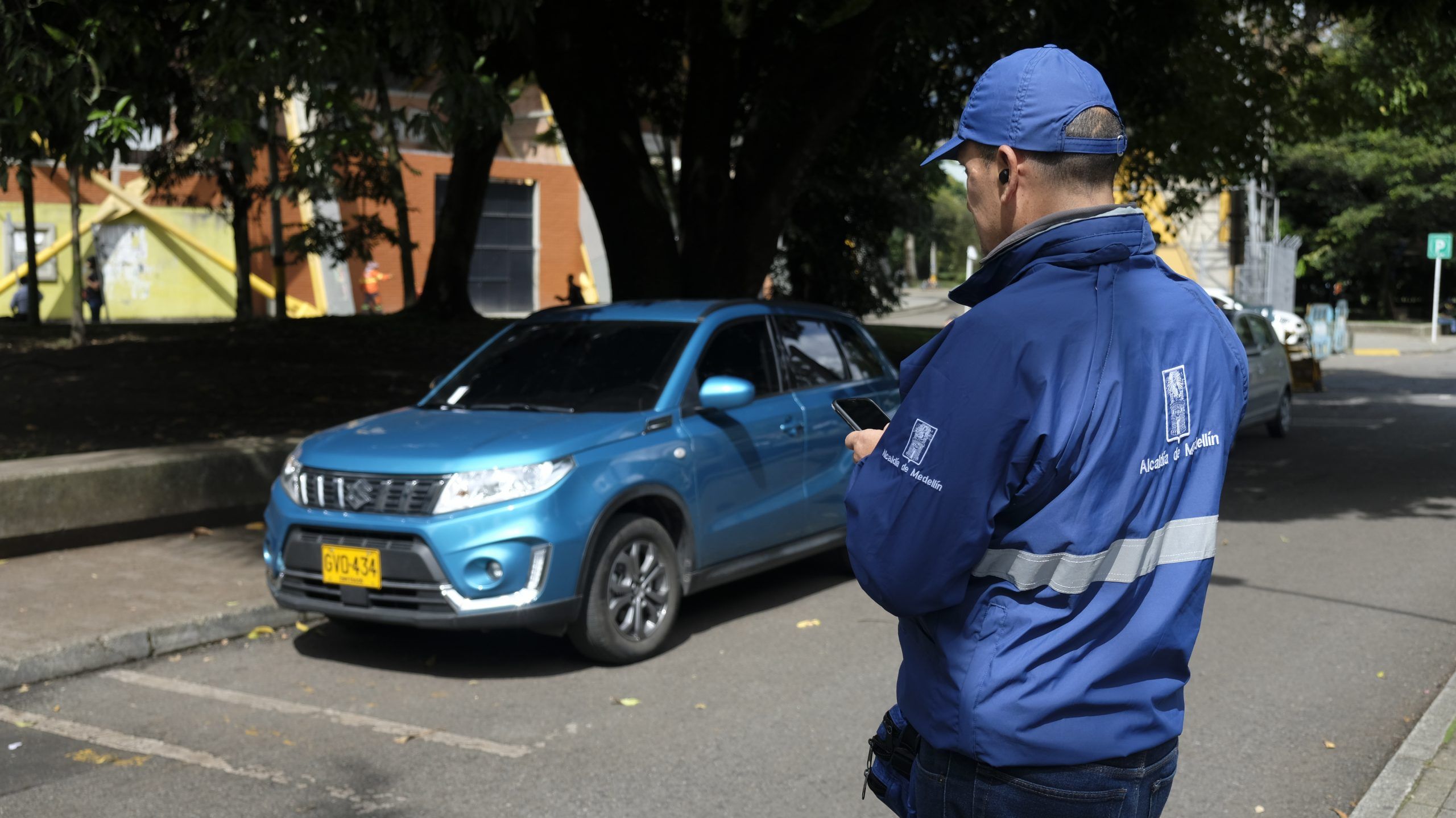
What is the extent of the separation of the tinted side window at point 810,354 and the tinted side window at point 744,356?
15 centimetres

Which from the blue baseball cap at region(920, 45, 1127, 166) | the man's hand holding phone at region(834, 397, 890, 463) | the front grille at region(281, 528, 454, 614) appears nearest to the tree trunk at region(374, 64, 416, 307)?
the front grille at region(281, 528, 454, 614)

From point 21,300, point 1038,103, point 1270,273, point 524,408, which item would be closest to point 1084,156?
point 1038,103

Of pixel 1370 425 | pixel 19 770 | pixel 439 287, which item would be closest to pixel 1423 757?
pixel 19 770

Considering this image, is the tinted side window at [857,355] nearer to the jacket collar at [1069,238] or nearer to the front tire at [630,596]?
the front tire at [630,596]

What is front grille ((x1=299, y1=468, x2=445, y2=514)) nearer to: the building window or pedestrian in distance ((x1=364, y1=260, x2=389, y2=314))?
pedestrian in distance ((x1=364, y1=260, x2=389, y2=314))

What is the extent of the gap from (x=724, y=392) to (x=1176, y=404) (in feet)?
16.0

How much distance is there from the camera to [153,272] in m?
38.5

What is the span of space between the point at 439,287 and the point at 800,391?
13.8m

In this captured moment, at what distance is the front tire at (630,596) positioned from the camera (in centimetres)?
639

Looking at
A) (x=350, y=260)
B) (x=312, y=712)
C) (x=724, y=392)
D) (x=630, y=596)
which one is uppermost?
(x=350, y=260)

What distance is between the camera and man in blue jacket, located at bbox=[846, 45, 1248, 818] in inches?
76.0

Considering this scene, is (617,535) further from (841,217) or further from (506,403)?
(841,217)

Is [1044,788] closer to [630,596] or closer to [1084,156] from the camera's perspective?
[1084,156]

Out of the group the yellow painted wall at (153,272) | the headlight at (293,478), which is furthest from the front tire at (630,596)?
the yellow painted wall at (153,272)
